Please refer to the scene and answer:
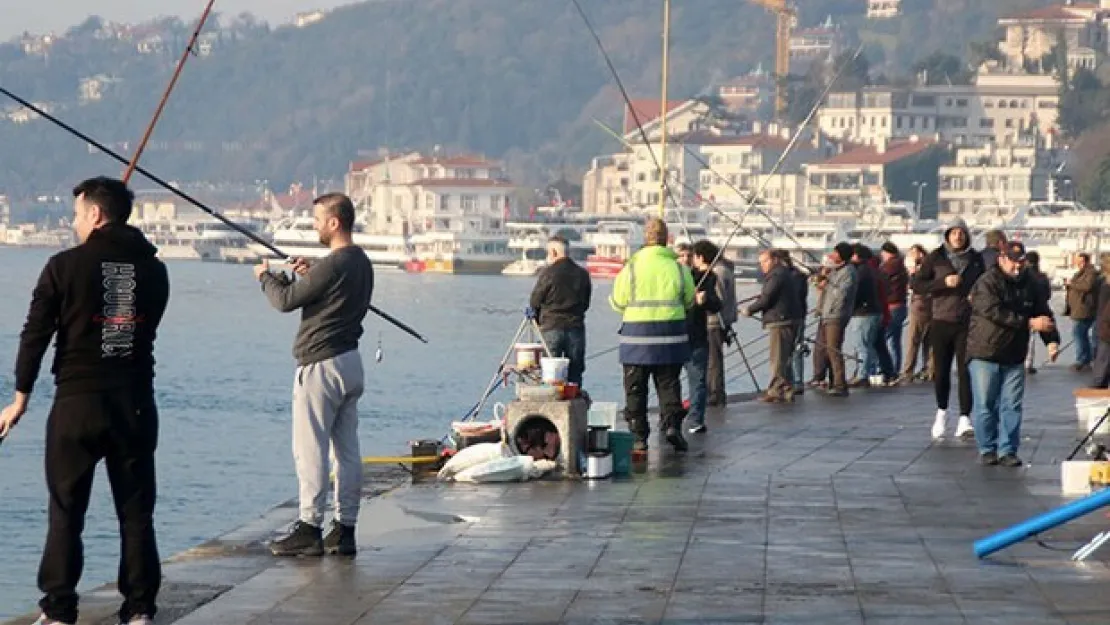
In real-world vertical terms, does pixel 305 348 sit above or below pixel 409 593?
above

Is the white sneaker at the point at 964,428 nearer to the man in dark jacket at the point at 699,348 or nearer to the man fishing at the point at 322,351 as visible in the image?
the man in dark jacket at the point at 699,348

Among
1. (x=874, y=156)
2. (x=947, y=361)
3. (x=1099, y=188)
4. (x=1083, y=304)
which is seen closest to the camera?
(x=947, y=361)

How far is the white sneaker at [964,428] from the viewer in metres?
17.8

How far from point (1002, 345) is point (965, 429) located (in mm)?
2279

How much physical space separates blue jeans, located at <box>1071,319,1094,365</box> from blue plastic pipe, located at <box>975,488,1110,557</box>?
18380 millimetres

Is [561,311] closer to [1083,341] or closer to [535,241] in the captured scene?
[1083,341]

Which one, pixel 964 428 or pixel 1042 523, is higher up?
pixel 1042 523

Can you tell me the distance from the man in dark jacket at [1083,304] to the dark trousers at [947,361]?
34.6ft

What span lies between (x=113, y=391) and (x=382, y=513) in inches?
154

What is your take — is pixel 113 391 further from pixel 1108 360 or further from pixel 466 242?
pixel 466 242

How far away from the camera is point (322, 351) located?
1097cm

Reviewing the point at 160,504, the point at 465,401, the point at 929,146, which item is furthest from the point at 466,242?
the point at 160,504

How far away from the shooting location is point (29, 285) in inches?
4754

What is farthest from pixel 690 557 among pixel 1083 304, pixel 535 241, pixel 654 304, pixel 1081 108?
pixel 1081 108
